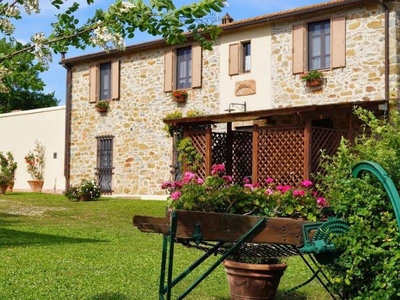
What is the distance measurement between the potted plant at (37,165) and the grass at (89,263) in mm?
8242

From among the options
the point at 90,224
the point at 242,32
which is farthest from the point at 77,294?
the point at 242,32

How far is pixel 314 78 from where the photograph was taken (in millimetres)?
14742

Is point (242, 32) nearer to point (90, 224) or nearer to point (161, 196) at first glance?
point (161, 196)

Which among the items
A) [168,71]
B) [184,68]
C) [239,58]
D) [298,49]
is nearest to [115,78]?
[168,71]

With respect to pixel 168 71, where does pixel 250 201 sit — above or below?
below

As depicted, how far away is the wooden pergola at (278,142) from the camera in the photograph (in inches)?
496

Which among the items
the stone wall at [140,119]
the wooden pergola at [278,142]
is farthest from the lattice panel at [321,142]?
the stone wall at [140,119]

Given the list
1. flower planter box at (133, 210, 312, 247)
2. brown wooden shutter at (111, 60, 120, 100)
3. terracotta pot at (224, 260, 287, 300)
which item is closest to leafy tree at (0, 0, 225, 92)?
flower planter box at (133, 210, 312, 247)

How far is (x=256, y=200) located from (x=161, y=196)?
13702 mm

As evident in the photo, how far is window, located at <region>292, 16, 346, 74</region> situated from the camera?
14.4 meters

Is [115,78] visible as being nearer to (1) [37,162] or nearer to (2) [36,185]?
(1) [37,162]

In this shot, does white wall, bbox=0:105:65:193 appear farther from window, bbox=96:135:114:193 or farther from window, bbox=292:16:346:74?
window, bbox=292:16:346:74

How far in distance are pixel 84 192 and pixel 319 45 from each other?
7.62 metres

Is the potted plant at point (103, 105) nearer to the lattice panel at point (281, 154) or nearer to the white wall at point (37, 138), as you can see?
the white wall at point (37, 138)
